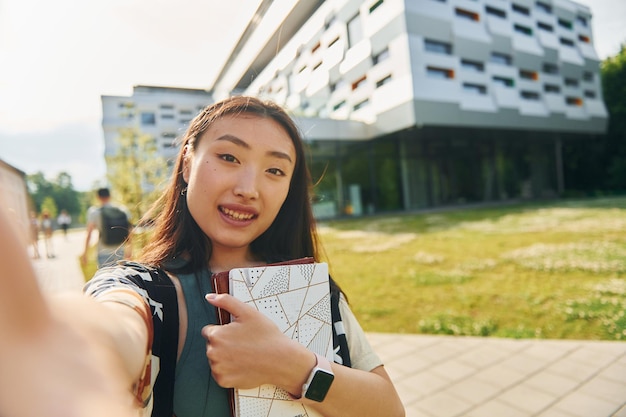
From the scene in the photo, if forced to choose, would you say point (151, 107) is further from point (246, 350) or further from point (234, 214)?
point (246, 350)

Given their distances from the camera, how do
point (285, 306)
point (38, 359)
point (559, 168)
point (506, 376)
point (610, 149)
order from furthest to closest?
1. point (559, 168)
2. point (610, 149)
3. point (506, 376)
4. point (285, 306)
5. point (38, 359)

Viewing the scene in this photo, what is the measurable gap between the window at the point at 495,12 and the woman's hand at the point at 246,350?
7.17ft

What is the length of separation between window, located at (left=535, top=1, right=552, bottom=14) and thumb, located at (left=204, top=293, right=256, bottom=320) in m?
2.84

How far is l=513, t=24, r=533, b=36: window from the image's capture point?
2.41 metres

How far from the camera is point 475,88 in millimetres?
2529

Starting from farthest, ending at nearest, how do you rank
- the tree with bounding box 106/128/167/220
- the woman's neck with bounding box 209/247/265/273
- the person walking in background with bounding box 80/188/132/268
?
1. the person walking in background with bounding box 80/188/132/268
2. the tree with bounding box 106/128/167/220
3. the woman's neck with bounding box 209/247/265/273

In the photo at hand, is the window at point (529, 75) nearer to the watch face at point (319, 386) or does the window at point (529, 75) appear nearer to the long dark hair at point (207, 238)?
the long dark hair at point (207, 238)

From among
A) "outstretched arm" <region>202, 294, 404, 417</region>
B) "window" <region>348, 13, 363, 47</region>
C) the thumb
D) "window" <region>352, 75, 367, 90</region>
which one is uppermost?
"window" <region>348, 13, 363, 47</region>

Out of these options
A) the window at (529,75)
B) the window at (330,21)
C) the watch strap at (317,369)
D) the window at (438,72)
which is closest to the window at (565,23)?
the window at (529,75)

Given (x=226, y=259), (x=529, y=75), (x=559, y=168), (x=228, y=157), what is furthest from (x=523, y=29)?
(x=559, y=168)

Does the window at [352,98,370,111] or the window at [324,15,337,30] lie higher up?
the window at [324,15,337,30]

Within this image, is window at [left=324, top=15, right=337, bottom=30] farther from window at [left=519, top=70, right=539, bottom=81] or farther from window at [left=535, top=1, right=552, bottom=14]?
window at [left=519, top=70, right=539, bottom=81]

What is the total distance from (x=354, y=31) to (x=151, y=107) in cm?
81

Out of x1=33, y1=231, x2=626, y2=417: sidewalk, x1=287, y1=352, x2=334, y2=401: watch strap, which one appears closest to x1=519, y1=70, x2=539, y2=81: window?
x1=33, y1=231, x2=626, y2=417: sidewalk
